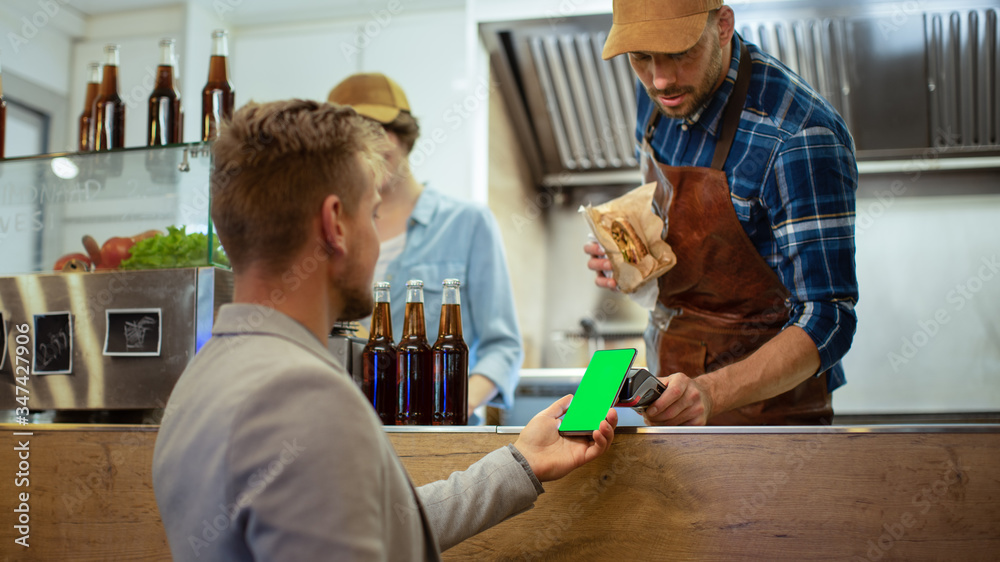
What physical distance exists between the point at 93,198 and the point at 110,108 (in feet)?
0.91

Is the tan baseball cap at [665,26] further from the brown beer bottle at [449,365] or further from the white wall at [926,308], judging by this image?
the white wall at [926,308]

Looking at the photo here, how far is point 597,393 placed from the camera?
3.85 ft

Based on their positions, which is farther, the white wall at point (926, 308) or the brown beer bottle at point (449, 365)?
the white wall at point (926, 308)

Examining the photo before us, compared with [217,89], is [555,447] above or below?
below

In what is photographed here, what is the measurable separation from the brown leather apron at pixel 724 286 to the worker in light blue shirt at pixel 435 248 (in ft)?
1.70

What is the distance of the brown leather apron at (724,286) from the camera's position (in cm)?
156

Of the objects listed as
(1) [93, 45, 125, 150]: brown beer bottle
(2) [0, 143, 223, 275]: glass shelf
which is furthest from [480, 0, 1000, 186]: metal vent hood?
(2) [0, 143, 223, 275]: glass shelf

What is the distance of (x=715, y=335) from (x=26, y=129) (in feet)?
9.87

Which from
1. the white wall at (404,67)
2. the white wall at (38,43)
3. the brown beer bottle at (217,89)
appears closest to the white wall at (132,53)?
the white wall at (38,43)

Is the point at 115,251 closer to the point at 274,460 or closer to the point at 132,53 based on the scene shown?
the point at 274,460

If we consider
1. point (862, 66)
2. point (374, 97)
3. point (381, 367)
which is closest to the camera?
point (381, 367)

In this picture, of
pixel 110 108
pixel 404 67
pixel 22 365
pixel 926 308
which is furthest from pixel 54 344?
pixel 926 308

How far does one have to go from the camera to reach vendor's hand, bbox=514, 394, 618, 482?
1.11 m

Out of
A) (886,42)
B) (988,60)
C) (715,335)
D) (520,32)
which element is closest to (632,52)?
(715,335)
